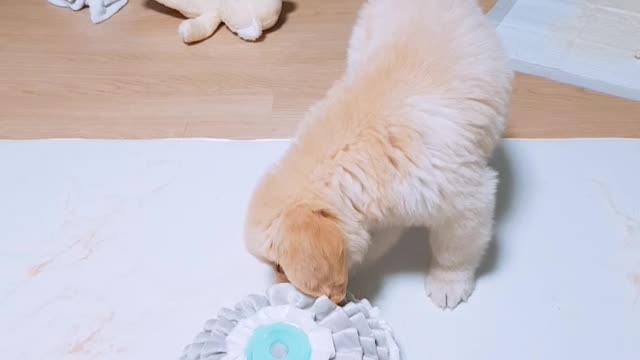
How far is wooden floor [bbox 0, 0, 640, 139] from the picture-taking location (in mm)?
1602

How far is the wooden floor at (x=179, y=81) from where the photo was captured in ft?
5.25

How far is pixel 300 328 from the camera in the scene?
1026mm

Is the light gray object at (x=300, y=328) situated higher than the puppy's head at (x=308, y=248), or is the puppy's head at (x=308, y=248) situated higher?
the puppy's head at (x=308, y=248)

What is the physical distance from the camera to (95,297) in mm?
1269

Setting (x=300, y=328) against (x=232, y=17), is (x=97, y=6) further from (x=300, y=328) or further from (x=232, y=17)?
(x=300, y=328)

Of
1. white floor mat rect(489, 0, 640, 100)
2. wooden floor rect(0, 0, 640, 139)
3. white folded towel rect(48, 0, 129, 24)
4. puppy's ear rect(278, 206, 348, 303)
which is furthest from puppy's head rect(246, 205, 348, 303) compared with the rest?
white folded towel rect(48, 0, 129, 24)

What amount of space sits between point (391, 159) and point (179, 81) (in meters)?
0.93

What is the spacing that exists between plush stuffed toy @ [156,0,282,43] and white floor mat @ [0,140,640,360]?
0.43 meters

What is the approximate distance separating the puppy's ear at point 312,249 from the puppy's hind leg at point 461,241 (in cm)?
20

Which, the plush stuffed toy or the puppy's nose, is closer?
the puppy's nose

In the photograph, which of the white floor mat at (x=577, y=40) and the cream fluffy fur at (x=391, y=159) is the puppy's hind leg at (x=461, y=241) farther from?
the white floor mat at (x=577, y=40)

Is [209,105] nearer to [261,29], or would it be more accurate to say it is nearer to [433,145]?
[261,29]

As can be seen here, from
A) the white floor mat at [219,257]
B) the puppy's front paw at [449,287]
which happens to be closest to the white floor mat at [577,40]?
the white floor mat at [219,257]

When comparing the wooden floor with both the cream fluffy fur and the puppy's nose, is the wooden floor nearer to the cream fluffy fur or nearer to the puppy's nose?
the cream fluffy fur
